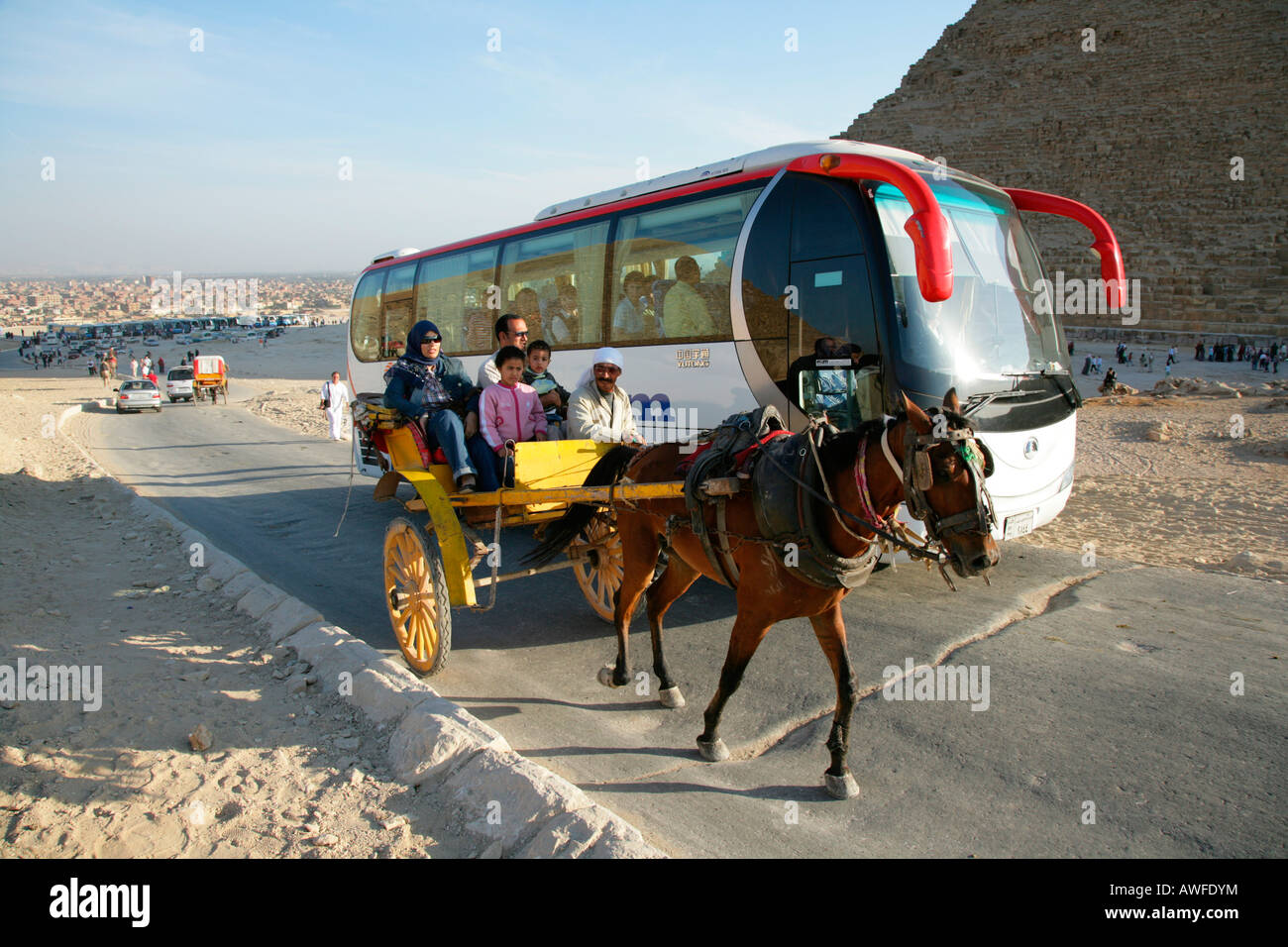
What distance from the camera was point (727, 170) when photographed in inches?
266

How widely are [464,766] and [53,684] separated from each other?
8.93 ft

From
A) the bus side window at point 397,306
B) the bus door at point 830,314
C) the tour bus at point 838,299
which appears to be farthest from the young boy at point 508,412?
the bus side window at point 397,306

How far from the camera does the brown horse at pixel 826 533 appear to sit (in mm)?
2875

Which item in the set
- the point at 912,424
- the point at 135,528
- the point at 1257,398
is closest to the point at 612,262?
the point at 912,424

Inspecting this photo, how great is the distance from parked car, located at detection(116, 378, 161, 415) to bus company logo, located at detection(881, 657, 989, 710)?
30.2 metres

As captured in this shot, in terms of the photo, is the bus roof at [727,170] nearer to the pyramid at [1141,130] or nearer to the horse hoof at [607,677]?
the horse hoof at [607,677]

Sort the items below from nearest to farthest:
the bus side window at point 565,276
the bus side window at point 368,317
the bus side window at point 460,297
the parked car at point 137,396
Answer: the bus side window at point 565,276 → the bus side window at point 460,297 → the bus side window at point 368,317 → the parked car at point 137,396

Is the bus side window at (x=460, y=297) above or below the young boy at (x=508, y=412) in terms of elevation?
above

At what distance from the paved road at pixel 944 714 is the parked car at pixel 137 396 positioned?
24930 mm

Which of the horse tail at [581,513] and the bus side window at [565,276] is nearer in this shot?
the horse tail at [581,513]

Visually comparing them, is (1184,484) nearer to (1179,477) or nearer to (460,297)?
(1179,477)

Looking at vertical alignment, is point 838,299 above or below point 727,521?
above

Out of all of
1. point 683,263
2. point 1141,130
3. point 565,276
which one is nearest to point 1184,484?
point 683,263

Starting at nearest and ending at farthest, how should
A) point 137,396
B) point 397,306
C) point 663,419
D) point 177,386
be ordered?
point 663,419 < point 397,306 < point 137,396 < point 177,386
